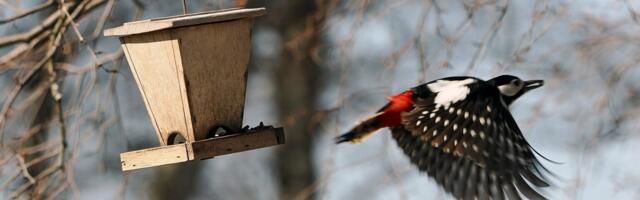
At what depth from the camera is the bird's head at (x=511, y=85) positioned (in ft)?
16.9

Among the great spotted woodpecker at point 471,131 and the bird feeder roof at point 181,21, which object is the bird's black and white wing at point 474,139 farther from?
the bird feeder roof at point 181,21

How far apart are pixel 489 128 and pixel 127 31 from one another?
1591 mm

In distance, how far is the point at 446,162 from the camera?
523cm

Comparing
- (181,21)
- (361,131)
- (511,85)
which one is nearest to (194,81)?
(181,21)

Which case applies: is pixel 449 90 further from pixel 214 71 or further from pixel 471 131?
pixel 214 71

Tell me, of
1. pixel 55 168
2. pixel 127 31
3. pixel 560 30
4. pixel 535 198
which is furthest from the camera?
pixel 560 30

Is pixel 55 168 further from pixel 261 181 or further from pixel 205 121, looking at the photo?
pixel 261 181

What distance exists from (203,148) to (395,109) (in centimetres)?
116

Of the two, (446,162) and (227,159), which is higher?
(446,162)

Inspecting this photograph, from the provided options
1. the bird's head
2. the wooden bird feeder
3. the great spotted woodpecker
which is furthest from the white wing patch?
the wooden bird feeder

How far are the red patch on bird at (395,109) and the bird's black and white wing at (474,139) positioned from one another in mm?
29

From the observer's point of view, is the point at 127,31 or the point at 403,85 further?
the point at 403,85

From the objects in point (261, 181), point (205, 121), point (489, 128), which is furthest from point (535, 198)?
point (261, 181)

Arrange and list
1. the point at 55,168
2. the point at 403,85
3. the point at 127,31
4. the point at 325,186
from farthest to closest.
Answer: the point at 403,85, the point at 325,186, the point at 55,168, the point at 127,31
